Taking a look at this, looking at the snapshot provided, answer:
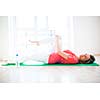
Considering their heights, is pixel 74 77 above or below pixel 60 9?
below

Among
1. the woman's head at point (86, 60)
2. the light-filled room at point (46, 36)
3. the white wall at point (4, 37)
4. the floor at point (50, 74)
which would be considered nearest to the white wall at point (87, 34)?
the light-filled room at point (46, 36)

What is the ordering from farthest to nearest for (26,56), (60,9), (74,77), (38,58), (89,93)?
(26,56)
(38,58)
(74,77)
(60,9)
(89,93)

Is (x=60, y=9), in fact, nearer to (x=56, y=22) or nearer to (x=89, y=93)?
(x=89, y=93)

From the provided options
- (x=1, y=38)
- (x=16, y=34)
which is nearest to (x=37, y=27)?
(x=16, y=34)

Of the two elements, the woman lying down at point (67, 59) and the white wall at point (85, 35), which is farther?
the white wall at point (85, 35)

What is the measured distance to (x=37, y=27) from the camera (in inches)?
79.7

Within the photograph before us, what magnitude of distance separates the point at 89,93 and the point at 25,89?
296mm

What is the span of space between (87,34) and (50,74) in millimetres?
787

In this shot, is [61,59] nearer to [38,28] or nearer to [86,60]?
[86,60]

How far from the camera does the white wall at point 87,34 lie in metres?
2.02

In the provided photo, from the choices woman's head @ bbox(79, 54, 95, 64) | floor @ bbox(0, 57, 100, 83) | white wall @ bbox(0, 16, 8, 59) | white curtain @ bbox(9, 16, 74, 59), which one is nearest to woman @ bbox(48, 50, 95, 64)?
woman's head @ bbox(79, 54, 95, 64)

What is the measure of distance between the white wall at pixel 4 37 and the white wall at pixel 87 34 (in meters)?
0.71

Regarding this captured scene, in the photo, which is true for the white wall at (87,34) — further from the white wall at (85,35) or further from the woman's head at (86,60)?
the woman's head at (86,60)

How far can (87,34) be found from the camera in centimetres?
203
